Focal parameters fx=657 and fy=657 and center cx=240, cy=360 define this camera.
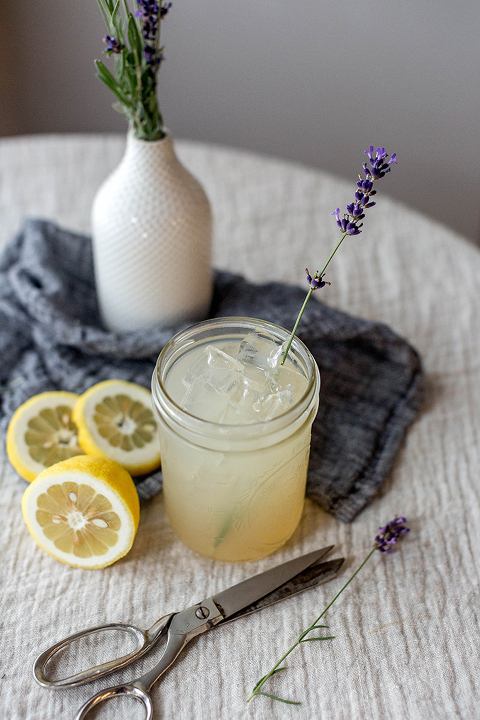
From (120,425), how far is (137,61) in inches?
17.4

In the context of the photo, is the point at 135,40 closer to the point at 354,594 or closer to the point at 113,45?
the point at 113,45

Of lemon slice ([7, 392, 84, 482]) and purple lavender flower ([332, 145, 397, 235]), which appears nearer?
purple lavender flower ([332, 145, 397, 235])

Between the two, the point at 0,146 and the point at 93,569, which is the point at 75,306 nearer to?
the point at 93,569

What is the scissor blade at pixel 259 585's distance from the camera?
669 mm

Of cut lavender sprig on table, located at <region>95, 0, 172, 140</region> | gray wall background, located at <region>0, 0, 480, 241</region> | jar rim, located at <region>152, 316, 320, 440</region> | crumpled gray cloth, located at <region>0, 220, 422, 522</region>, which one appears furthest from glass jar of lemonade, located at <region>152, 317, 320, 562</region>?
gray wall background, located at <region>0, 0, 480, 241</region>

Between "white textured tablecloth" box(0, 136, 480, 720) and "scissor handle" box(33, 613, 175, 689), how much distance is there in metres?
0.01

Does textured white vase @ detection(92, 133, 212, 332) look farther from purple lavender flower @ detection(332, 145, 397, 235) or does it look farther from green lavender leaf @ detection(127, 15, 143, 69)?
purple lavender flower @ detection(332, 145, 397, 235)

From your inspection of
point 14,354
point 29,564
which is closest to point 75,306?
point 14,354

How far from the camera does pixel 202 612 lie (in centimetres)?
66

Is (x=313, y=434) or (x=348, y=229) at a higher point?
(x=348, y=229)

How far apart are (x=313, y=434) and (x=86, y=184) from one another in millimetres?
736

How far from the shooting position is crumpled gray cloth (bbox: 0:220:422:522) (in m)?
0.86

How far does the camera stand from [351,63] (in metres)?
1.85

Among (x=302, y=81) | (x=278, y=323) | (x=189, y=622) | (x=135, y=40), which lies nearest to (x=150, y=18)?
(x=135, y=40)
